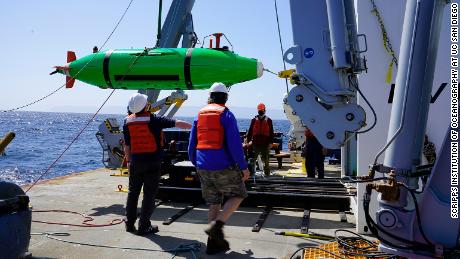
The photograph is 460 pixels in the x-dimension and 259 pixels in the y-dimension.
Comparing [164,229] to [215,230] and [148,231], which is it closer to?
[148,231]

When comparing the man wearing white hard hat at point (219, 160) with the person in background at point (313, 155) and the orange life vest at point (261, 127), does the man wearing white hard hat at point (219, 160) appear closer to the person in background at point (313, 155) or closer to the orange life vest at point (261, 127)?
the orange life vest at point (261, 127)

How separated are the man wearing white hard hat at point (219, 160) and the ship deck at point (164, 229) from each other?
400 millimetres

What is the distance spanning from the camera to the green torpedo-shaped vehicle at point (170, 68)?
299 inches

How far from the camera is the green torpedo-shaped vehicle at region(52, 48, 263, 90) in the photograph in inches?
299

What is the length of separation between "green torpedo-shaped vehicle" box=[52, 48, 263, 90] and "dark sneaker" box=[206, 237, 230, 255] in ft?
13.4

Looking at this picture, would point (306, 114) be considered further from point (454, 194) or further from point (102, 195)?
point (102, 195)

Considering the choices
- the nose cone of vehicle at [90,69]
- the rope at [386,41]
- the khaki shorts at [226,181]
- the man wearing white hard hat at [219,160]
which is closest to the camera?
the man wearing white hard hat at [219,160]

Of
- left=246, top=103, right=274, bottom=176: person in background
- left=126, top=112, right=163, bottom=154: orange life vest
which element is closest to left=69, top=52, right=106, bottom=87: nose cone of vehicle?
left=126, top=112, right=163, bottom=154: orange life vest

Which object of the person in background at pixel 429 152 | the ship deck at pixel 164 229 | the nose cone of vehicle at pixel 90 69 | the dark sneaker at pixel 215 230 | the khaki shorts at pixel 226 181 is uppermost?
the nose cone of vehicle at pixel 90 69

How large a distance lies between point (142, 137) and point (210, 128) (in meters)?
1.26

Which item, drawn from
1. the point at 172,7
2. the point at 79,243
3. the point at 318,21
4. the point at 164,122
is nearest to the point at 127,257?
the point at 79,243

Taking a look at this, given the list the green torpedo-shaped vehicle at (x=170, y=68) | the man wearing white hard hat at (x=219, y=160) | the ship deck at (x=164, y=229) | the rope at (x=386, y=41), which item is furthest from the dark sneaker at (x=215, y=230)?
the green torpedo-shaped vehicle at (x=170, y=68)

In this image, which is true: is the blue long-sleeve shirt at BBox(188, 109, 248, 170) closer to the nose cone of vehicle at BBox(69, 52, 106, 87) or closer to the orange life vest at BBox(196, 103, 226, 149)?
the orange life vest at BBox(196, 103, 226, 149)

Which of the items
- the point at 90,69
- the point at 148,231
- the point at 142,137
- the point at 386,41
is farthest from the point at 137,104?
the point at 90,69
